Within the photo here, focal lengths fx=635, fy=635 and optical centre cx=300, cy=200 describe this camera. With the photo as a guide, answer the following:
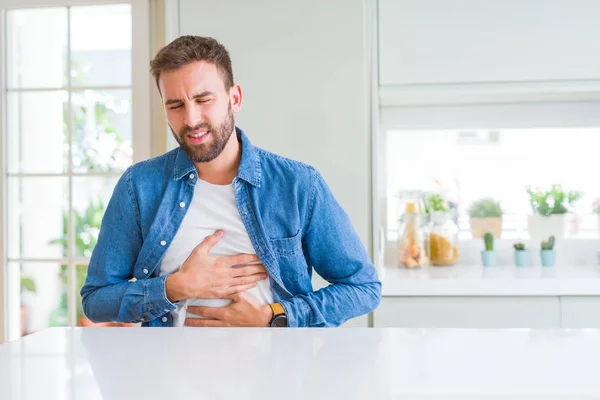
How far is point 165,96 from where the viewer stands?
56.9 inches

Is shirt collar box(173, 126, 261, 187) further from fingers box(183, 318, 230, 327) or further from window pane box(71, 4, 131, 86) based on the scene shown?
window pane box(71, 4, 131, 86)

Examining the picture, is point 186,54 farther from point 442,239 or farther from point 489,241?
point 489,241

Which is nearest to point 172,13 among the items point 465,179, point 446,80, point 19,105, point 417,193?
point 19,105

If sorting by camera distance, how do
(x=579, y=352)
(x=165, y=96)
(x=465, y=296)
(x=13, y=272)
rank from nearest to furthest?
1. (x=579, y=352)
2. (x=165, y=96)
3. (x=465, y=296)
4. (x=13, y=272)

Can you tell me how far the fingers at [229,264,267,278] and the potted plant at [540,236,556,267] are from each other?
1752 mm

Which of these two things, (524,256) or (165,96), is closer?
(165,96)

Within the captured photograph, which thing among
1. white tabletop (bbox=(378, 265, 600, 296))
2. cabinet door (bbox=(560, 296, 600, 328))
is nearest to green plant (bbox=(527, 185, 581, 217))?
white tabletop (bbox=(378, 265, 600, 296))

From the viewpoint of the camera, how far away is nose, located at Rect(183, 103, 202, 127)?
1.42m

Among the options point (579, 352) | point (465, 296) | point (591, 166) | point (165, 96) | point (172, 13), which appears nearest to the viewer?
point (579, 352)

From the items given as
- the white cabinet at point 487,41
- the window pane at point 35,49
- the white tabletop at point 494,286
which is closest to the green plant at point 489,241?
the white tabletop at point 494,286

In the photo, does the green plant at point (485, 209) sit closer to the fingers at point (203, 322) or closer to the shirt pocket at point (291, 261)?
the shirt pocket at point (291, 261)

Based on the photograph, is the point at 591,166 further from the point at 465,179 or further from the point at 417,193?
the point at 417,193

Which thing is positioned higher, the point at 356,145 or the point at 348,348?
the point at 356,145

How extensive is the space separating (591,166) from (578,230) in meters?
0.31
